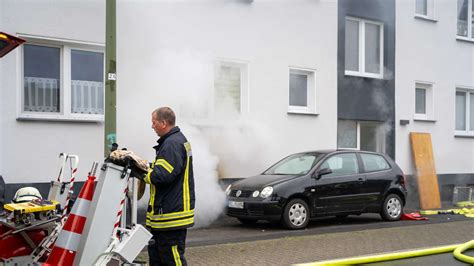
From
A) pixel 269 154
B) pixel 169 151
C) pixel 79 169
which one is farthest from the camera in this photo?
pixel 269 154

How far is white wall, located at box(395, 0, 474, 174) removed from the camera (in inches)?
568

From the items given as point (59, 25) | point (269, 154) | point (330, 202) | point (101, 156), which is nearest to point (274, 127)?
point (269, 154)

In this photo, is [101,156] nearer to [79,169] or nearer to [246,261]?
[79,169]

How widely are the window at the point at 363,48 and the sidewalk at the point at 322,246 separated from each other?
5322mm

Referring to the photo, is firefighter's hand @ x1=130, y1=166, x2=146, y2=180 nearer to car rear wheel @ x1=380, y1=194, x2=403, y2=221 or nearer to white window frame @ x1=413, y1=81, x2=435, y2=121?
car rear wheel @ x1=380, y1=194, x2=403, y2=221

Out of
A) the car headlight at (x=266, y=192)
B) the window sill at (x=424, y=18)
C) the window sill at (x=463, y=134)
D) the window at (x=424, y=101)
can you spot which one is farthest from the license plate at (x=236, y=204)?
the window sill at (x=463, y=134)

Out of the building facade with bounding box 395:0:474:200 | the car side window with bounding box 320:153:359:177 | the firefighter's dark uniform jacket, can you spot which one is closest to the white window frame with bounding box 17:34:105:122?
the car side window with bounding box 320:153:359:177

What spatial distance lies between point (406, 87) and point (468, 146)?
3273 mm

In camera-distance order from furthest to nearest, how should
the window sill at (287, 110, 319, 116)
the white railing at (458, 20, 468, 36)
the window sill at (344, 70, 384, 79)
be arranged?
the white railing at (458, 20, 468, 36) → the window sill at (344, 70, 384, 79) → the window sill at (287, 110, 319, 116)

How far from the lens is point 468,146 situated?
52.4 feet

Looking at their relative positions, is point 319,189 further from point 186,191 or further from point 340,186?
point 186,191

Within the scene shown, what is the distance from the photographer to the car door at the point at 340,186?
973 cm

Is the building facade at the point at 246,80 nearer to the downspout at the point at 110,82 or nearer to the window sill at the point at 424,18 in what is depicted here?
the window sill at the point at 424,18

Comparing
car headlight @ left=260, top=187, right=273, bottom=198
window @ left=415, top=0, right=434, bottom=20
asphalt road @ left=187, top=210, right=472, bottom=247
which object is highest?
window @ left=415, top=0, right=434, bottom=20
